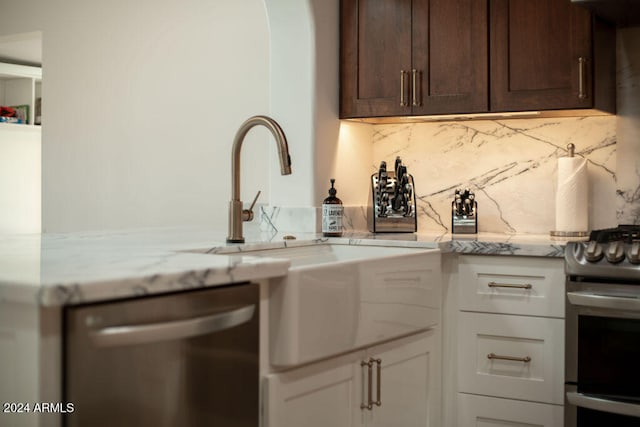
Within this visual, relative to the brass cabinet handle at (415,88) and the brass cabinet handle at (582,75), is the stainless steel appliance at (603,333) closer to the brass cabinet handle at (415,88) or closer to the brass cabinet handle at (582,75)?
the brass cabinet handle at (582,75)

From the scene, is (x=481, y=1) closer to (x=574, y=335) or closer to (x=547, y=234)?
(x=547, y=234)

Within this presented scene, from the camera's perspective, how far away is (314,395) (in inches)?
78.8

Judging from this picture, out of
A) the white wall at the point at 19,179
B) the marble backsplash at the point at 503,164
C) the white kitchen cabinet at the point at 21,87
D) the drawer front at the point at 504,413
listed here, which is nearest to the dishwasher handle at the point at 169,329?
the drawer front at the point at 504,413

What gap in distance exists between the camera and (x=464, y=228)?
10.6 ft

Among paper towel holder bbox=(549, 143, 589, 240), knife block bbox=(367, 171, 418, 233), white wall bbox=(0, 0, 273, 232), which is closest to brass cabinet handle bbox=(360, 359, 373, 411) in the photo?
knife block bbox=(367, 171, 418, 233)

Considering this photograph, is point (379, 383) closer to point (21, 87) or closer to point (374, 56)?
point (374, 56)

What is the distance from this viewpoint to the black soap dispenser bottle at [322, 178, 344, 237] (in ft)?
9.74

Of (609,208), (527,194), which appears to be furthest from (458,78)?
(609,208)

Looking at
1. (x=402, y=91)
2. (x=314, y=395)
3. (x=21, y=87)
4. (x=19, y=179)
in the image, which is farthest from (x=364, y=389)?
(x=21, y=87)

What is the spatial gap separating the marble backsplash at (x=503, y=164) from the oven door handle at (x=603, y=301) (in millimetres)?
725

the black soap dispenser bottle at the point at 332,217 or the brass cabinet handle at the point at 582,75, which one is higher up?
the brass cabinet handle at the point at 582,75

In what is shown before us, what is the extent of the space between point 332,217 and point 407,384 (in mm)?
750

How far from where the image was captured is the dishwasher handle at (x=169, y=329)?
1327 millimetres

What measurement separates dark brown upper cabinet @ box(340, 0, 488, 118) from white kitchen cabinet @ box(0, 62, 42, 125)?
13.2 ft
